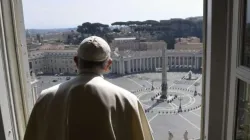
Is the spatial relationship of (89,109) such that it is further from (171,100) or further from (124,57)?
(171,100)

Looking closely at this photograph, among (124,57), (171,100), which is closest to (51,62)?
(124,57)

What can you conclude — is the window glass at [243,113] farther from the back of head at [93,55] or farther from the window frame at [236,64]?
the back of head at [93,55]

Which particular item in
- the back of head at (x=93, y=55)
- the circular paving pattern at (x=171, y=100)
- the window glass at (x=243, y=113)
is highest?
the back of head at (x=93, y=55)

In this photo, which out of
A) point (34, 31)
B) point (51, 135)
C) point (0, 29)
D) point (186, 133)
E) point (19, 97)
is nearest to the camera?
point (51, 135)

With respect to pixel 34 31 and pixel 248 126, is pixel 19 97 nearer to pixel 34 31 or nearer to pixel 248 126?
pixel 34 31

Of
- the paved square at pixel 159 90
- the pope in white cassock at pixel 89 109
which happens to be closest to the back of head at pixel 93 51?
the pope in white cassock at pixel 89 109

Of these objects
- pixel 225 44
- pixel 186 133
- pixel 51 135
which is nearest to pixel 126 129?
pixel 51 135
